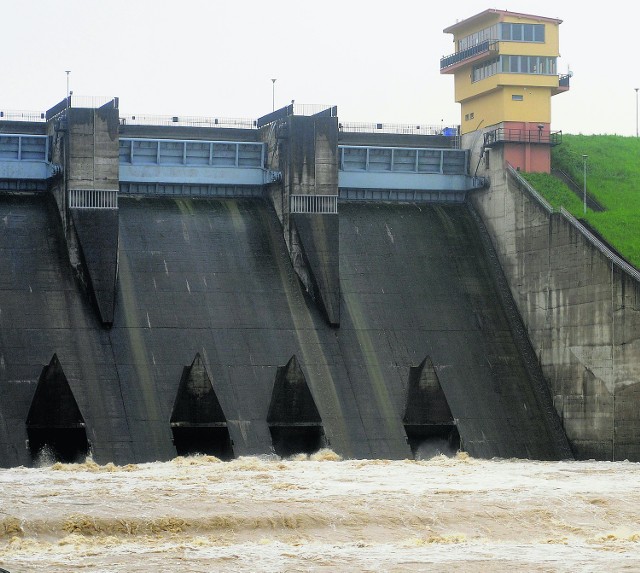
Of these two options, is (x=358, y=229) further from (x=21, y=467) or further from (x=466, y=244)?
(x=21, y=467)

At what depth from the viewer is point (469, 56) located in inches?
3189

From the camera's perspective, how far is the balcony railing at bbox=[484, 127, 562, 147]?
76.8 metres

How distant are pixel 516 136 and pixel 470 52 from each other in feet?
22.1

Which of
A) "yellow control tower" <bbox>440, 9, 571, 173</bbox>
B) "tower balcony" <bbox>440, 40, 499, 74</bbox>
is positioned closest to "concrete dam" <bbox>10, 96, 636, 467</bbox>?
"yellow control tower" <bbox>440, 9, 571, 173</bbox>

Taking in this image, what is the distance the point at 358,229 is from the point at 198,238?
8949mm

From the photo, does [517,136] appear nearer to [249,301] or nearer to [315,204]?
[315,204]

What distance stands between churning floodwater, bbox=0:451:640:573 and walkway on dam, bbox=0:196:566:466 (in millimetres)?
5274

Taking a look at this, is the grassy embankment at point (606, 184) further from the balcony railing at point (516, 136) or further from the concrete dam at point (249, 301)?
the concrete dam at point (249, 301)

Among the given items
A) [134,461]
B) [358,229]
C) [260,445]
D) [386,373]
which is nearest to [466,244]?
[358,229]

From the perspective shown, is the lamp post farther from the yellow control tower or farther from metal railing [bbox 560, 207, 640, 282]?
metal railing [bbox 560, 207, 640, 282]

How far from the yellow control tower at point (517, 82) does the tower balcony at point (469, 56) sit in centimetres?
5

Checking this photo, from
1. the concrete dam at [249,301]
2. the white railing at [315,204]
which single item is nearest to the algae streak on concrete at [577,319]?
the concrete dam at [249,301]

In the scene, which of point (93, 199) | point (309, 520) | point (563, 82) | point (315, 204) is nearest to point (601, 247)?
point (315, 204)

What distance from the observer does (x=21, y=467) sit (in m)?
58.8
